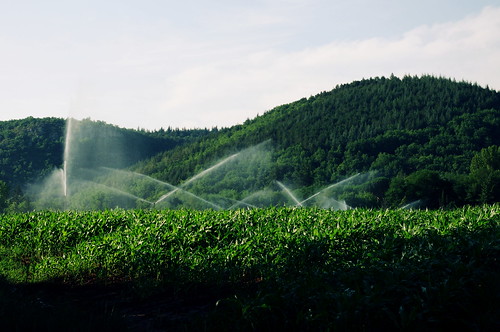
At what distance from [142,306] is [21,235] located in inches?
343

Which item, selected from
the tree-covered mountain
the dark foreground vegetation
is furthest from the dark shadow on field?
the tree-covered mountain

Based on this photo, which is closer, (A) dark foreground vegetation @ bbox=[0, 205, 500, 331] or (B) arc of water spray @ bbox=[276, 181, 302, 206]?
(A) dark foreground vegetation @ bbox=[0, 205, 500, 331]

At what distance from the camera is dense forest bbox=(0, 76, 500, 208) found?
259 feet

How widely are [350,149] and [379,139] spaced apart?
11.7 meters

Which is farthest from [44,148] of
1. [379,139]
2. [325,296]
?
[325,296]

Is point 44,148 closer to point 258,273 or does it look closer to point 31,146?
point 31,146

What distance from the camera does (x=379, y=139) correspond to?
388ft

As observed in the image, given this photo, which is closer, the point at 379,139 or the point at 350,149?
the point at 350,149

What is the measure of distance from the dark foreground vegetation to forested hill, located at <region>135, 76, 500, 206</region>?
6148cm

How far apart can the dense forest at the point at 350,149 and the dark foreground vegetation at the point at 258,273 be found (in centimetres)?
6204

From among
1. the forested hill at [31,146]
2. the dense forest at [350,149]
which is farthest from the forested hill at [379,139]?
the forested hill at [31,146]

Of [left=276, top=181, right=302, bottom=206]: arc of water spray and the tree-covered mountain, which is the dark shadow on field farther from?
the tree-covered mountain

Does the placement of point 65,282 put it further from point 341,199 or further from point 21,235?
point 341,199

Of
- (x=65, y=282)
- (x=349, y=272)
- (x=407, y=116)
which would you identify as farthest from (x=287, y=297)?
(x=407, y=116)
